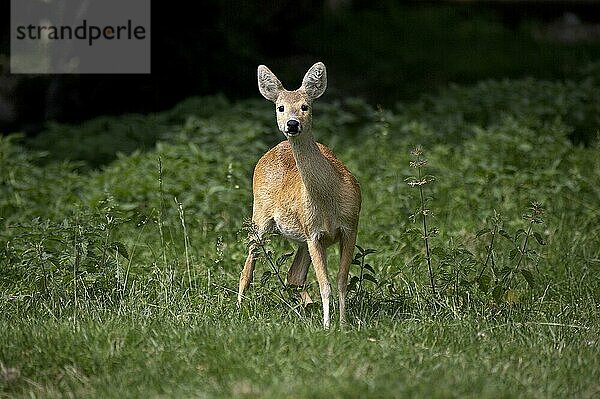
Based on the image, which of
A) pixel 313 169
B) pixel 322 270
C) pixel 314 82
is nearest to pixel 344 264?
pixel 322 270

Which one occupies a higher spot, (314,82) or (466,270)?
(314,82)

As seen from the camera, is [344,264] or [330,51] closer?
[344,264]

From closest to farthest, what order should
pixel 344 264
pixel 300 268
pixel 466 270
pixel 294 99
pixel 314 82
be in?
pixel 294 99 < pixel 314 82 < pixel 344 264 < pixel 466 270 < pixel 300 268

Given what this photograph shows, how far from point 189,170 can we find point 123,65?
4015mm

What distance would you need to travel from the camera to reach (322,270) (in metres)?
5.21

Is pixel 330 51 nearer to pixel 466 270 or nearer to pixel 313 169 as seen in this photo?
pixel 466 270

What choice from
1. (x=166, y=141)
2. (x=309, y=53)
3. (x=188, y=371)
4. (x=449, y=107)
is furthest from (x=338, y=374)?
(x=309, y=53)

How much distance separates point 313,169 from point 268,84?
469 mm

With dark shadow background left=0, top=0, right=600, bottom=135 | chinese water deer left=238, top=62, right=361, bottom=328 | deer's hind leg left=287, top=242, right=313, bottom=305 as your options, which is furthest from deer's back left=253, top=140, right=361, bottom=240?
dark shadow background left=0, top=0, right=600, bottom=135

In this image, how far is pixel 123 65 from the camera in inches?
457

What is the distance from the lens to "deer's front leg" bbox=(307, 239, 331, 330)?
5.14 metres

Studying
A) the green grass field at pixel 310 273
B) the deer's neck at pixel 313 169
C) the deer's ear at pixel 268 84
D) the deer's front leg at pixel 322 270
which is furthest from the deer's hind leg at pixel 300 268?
the deer's ear at pixel 268 84

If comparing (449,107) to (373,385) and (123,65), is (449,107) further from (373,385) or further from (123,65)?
(373,385)

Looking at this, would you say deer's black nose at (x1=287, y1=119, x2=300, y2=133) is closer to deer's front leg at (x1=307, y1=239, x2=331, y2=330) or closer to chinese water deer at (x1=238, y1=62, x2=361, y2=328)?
chinese water deer at (x1=238, y1=62, x2=361, y2=328)
